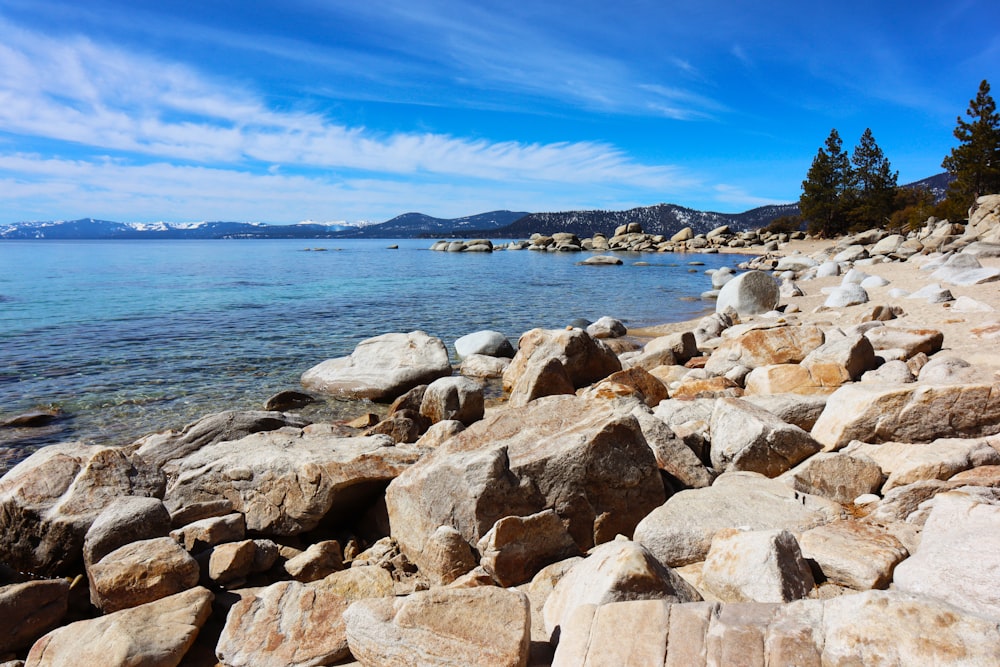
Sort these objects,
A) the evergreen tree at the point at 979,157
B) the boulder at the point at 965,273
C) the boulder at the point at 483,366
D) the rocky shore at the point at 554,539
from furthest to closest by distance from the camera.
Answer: the evergreen tree at the point at 979,157 → the boulder at the point at 965,273 → the boulder at the point at 483,366 → the rocky shore at the point at 554,539

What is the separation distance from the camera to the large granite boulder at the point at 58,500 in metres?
A: 5.04

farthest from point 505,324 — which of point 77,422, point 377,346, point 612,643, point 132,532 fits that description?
point 612,643

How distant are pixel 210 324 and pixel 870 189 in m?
77.2

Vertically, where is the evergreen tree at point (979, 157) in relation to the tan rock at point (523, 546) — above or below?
above

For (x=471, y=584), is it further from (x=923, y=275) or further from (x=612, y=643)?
(x=923, y=275)

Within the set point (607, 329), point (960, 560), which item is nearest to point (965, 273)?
point (607, 329)

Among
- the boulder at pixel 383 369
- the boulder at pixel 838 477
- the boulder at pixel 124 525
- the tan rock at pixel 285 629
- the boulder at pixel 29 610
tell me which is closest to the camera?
the tan rock at pixel 285 629

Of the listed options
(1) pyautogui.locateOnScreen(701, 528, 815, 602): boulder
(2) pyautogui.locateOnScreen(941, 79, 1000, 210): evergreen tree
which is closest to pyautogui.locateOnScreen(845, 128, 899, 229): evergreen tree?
(2) pyautogui.locateOnScreen(941, 79, 1000, 210): evergreen tree

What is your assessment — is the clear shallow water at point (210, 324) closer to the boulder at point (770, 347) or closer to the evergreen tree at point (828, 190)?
the boulder at point (770, 347)

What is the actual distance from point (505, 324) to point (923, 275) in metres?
15.4

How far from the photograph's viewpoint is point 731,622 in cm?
270

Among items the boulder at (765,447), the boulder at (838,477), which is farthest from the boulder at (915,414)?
the boulder at (838,477)

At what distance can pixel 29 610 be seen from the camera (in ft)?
13.7

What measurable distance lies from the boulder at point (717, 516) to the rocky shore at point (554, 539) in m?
0.02
